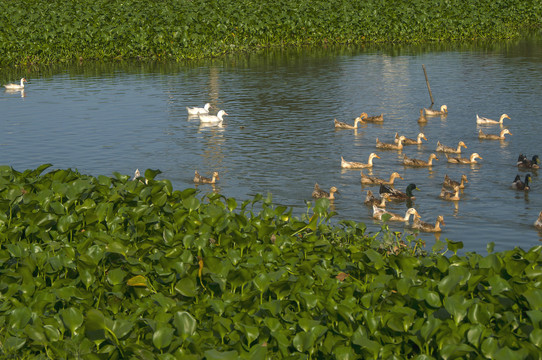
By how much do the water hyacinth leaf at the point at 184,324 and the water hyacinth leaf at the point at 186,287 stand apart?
989mm

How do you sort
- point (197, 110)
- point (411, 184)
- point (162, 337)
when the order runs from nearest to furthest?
point (162, 337) < point (411, 184) < point (197, 110)

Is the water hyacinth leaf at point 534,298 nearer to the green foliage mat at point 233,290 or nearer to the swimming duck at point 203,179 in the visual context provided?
the green foliage mat at point 233,290

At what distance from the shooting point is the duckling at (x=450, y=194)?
55.3 ft

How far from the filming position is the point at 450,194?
17109 mm

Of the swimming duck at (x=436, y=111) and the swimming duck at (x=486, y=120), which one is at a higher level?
the swimming duck at (x=436, y=111)

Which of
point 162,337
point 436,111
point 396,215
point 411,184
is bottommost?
point 396,215

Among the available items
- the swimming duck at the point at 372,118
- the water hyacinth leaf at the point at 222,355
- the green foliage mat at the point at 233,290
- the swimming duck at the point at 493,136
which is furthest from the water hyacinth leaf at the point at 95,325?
the swimming duck at the point at 372,118

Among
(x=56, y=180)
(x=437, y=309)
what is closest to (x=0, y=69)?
(x=56, y=180)

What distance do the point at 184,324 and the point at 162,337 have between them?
0.31m

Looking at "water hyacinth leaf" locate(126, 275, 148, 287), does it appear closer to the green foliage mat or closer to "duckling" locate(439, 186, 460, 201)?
the green foliage mat

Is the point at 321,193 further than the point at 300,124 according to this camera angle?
No

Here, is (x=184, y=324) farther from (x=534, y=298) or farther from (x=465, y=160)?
(x=465, y=160)

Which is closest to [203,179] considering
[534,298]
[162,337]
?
[162,337]

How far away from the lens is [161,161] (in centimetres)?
2177
